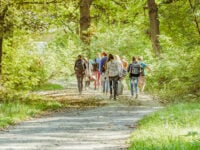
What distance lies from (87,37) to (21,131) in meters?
23.9

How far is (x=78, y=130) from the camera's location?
44.2 feet

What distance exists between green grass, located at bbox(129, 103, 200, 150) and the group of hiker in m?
7.96

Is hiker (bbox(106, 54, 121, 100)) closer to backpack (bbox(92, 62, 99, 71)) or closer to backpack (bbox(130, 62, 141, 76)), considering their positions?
backpack (bbox(130, 62, 141, 76))

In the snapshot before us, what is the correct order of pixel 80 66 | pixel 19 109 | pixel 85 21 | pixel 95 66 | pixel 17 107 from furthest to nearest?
pixel 85 21
pixel 95 66
pixel 80 66
pixel 17 107
pixel 19 109

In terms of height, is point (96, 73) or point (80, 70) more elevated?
point (80, 70)

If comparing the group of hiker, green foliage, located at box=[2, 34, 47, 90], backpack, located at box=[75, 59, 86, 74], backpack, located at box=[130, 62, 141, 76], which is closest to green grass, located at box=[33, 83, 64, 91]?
the group of hiker

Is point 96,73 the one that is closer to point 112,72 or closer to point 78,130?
point 112,72

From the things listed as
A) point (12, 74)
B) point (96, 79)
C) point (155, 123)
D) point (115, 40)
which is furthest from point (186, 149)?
point (115, 40)

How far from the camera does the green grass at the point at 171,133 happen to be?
30.5 feet

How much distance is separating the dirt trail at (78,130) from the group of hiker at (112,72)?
11.2 feet

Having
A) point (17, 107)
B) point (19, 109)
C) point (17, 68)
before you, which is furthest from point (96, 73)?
point (19, 109)

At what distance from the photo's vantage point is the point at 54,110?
63.5ft

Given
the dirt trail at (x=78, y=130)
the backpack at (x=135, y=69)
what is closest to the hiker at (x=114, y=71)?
the backpack at (x=135, y=69)

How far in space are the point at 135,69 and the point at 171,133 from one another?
1335cm
